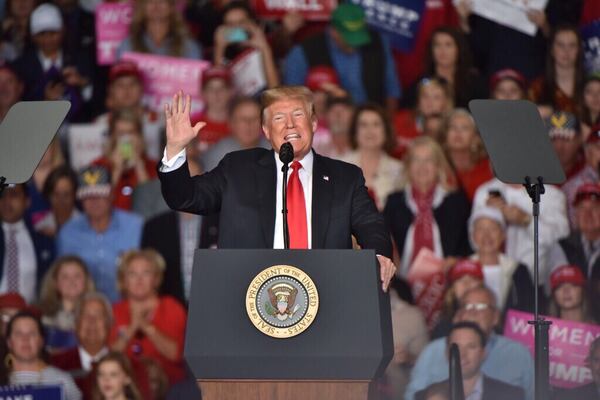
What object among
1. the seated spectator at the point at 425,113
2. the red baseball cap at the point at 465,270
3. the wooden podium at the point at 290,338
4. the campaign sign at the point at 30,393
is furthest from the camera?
the seated spectator at the point at 425,113

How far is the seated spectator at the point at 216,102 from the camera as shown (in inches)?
337

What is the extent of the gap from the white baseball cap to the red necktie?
4.73 m

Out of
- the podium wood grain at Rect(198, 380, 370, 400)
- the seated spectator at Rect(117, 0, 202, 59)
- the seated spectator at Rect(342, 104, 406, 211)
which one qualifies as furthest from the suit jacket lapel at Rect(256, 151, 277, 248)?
the seated spectator at Rect(117, 0, 202, 59)

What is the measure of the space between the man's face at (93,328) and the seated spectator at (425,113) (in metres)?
1.95

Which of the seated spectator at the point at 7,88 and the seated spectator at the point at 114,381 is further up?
the seated spectator at the point at 7,88

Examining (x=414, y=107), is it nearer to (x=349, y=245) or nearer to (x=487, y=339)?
(x=487, y=339)

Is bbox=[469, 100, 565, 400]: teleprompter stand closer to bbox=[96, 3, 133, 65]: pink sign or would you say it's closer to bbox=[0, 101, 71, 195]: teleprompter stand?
bbox=[0, 101, 71, 195]: teleprompter stand

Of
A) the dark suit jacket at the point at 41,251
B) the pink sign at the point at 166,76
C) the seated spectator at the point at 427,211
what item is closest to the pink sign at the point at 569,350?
the seated spectator at the point at 427,211

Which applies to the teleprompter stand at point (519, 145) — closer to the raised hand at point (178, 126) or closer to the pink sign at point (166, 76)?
the raised hand at point (178, 126)

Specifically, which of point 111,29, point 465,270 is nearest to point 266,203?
point 465,270

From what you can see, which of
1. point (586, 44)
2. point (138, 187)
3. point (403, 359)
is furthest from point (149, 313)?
point (586, 44)

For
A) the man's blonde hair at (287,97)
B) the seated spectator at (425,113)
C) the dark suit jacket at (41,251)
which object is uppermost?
the seated spectator at (425,113)

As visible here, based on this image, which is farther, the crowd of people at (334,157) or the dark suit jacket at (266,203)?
the crowd of people at (334,157)

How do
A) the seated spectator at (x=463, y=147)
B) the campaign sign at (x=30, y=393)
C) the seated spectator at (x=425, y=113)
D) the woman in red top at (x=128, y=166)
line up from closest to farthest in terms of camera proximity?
the campaign sign at (x=30, y=393), the seated spectator at (x=463, y=147), the seated spectator at (x=425, y=113), the woman in red top at (x=128, y=166)
